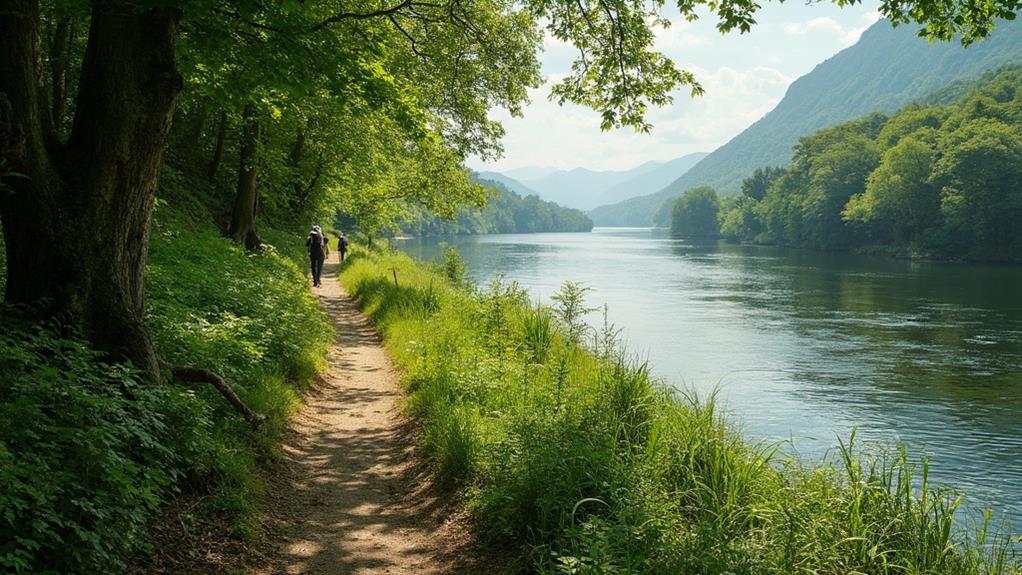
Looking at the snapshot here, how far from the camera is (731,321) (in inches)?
1065

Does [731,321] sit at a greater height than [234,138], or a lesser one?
lesser

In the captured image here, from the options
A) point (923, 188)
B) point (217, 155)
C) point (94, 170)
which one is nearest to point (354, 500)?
point (94, 170)

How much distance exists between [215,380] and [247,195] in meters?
13.4

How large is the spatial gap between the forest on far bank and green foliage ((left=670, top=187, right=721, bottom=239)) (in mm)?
38470

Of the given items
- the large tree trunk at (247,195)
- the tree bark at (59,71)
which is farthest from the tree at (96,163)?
the large tree trunk at (247,195)

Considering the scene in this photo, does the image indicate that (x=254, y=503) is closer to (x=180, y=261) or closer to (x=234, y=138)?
(x=180, y=261)

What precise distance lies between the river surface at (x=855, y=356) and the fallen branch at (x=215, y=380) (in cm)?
580

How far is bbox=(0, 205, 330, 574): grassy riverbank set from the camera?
334 centimetres

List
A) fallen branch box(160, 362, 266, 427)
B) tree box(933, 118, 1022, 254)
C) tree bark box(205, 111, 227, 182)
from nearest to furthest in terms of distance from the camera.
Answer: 1. fallen branch box(160, 362, 266, 427)
2. tree bark box(205, 111, 227, 182)
3. tree box(933, 118, 1022, 254)

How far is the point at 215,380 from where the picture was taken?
6336mm

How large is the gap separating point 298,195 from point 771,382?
1968cm

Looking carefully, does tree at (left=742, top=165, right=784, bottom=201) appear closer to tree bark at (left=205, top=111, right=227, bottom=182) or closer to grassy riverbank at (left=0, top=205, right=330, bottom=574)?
tree bark at (left=205, top=111, right=227, bottom=182)

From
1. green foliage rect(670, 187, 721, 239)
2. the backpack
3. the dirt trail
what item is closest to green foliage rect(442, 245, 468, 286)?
the backpack

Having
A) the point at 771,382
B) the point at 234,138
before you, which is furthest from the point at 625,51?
the point at 234,138
